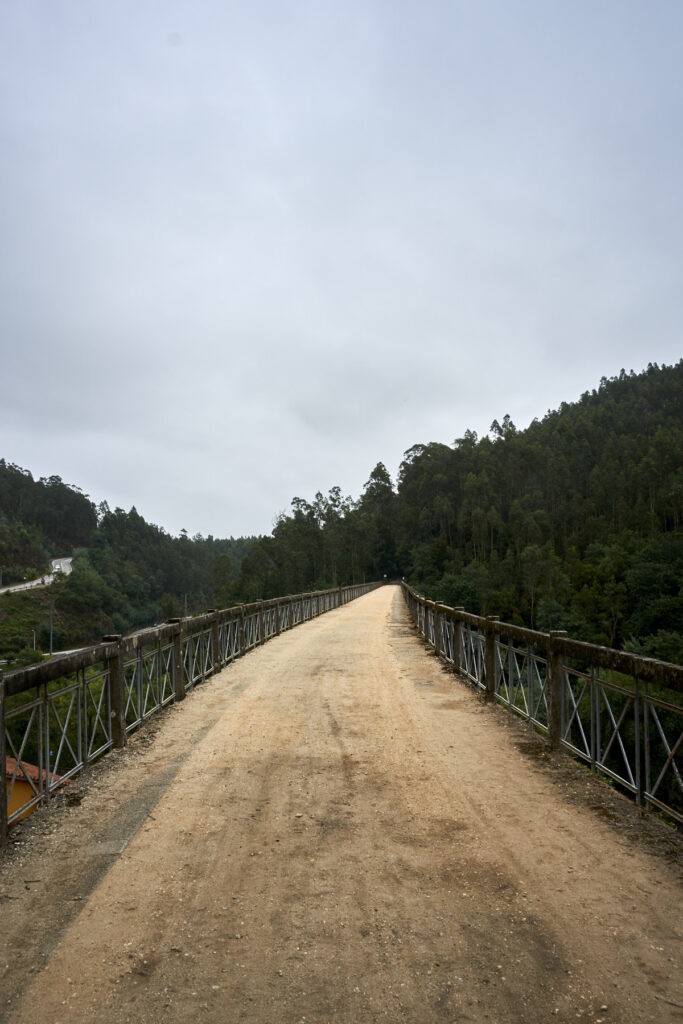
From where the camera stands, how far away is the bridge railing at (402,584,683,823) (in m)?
5.19

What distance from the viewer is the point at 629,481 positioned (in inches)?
4139

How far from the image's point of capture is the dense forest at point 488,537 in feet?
251

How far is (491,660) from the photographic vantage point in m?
9.97

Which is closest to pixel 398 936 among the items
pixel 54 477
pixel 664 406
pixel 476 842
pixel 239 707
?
pixel 476 842

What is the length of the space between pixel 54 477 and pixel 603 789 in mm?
180512

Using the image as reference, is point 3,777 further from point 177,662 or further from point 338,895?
point 177,662

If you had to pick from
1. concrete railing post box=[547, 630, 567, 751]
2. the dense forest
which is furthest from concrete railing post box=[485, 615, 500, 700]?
the dense forest

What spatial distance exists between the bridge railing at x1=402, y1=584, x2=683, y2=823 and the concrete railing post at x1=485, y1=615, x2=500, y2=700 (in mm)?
15

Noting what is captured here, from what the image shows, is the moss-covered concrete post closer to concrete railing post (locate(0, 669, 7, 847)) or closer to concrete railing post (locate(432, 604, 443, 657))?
concrete railing post (locate(0, 669, 7, 847))

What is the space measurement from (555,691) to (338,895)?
409 centimetres

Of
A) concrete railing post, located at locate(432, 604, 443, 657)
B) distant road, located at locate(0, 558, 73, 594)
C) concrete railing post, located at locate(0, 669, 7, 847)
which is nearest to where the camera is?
concrete railing post, located at locate(0, 669, 7, 847)

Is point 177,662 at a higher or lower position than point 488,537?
lower

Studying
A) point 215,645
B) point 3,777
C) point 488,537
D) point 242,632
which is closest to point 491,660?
point 215,645

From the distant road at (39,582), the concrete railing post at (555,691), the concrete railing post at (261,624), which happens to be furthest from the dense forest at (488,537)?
the concrete railing post at (555,691)
